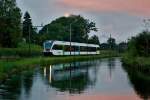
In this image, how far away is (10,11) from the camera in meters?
102

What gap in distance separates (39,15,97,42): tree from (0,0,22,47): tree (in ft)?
123

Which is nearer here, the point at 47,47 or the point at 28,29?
the point at 47,47

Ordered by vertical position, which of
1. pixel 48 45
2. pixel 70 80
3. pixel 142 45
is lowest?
pixel 70 80

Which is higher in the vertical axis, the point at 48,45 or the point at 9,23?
the point at 9,23

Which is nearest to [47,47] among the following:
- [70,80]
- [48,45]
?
[48,45]

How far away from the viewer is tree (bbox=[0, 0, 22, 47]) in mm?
98938

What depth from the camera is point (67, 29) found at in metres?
164

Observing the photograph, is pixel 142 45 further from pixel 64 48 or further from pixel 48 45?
pixel 64 48

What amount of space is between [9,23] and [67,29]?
65.4 m

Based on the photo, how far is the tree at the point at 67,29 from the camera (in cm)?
15285

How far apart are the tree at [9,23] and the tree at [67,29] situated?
1470 inches

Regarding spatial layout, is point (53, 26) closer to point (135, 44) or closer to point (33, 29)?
point (33, 29)

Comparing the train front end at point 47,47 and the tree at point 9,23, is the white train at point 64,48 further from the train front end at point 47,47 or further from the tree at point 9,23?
the tree at point 9,23

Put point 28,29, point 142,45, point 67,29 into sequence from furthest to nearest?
point 67,29 < point 28,29 < point 142,45
